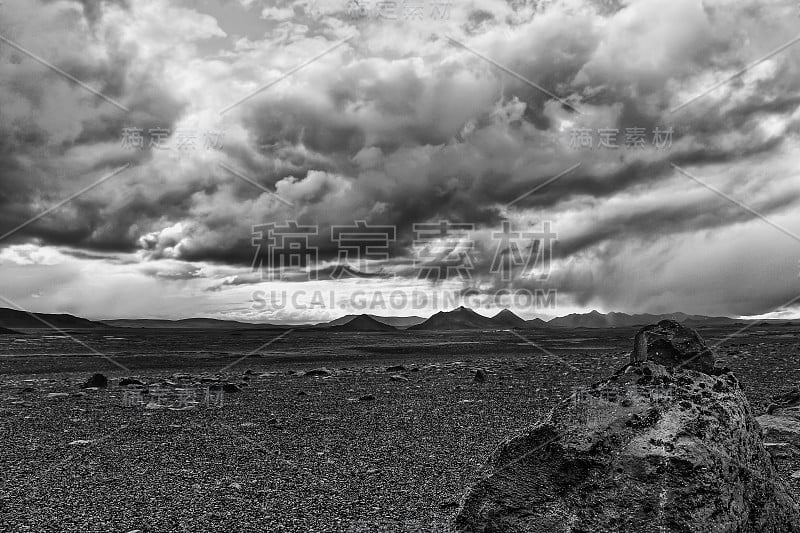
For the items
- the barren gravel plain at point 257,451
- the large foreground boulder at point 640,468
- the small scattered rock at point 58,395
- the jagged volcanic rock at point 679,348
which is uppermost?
the jagged volcanic rock at point 679,348

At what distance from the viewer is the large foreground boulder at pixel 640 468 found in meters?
4.89

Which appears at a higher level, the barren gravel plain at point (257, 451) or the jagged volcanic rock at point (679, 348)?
the jagged volcanic rock at point (679, 348)

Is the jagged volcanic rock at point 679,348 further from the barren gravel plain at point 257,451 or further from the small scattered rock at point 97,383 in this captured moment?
the small scattered rock at point 97,383

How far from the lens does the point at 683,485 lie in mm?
4906

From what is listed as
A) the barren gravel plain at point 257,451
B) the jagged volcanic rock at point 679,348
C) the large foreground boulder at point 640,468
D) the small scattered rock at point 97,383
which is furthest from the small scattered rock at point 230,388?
the large foreground boulder at point 640,468

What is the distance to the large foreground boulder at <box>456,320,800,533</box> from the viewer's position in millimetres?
4891

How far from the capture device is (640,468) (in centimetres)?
516

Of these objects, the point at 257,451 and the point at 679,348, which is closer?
the point at 679,348

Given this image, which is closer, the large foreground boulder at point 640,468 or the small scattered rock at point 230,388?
the large foreground boulder at point 640,468

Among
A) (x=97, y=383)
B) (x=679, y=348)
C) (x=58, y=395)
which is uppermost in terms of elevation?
(x=679, y=348)

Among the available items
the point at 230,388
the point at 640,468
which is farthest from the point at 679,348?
the point at 230,388

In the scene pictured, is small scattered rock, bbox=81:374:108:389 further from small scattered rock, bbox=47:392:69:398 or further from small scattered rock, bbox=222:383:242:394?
small scattered rock, bbox=222:383:242:394

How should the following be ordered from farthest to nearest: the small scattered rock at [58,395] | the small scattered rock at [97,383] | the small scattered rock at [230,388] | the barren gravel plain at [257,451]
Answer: the small scattered rock at [97,383]
the small scattered rock at [230,388]
the small scattered rock at [58,395]
the barren gravel plain at [257,451]

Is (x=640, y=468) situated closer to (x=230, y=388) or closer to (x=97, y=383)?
(x=230, y=388)
